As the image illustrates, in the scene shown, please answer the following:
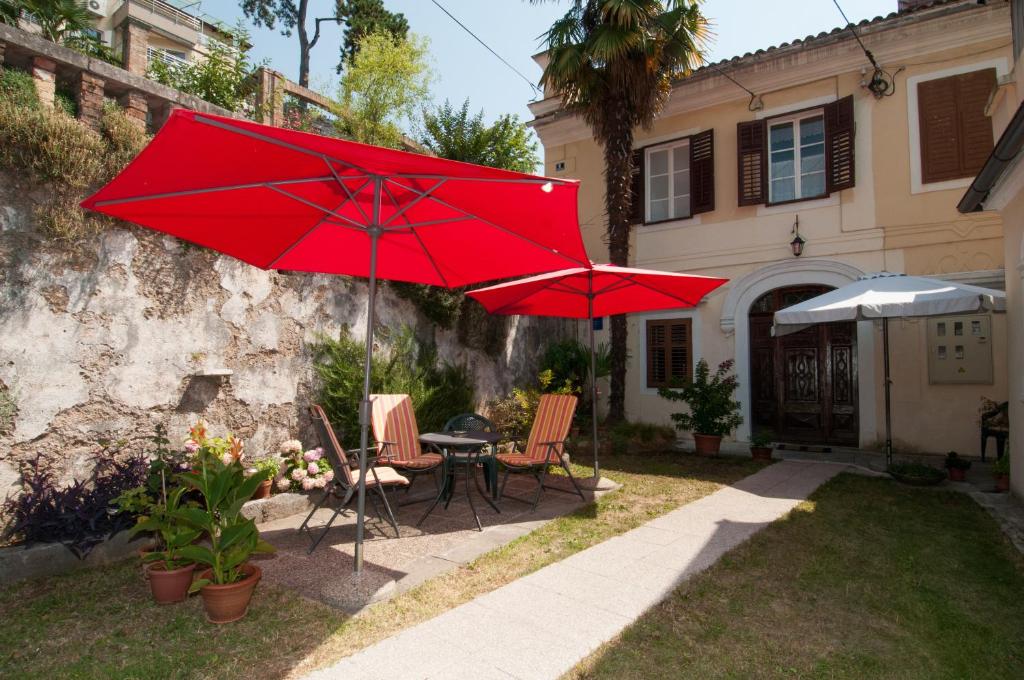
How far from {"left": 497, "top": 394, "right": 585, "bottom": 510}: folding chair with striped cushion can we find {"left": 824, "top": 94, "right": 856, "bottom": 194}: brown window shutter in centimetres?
607

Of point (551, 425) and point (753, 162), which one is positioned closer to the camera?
point (551, 425)

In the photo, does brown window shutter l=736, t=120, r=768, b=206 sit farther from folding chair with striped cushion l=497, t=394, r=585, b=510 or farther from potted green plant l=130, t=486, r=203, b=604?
potted green plant l=130, t=486, r=203, b=604

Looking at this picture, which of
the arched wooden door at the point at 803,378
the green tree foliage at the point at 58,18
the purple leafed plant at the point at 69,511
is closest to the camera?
the purple leafed plant at the point at 69,511

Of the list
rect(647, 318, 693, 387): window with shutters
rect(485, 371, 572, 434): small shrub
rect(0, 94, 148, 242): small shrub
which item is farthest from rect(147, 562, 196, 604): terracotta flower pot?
rect(647, 318, 693, 387): window with shutters

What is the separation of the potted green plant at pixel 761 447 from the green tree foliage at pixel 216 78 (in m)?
8.49

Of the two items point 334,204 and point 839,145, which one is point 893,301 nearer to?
point 839,145

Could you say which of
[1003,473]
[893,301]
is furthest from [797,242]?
[1003,473]

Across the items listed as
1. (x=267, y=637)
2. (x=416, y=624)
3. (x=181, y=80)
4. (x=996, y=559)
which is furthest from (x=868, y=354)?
(x=181, y=80)

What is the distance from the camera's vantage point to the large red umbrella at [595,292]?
19.0 feet

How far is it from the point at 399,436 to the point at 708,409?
5161mm

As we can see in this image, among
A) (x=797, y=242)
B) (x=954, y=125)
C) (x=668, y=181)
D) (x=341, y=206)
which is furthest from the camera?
(x=668, y=181)

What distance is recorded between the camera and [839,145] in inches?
347

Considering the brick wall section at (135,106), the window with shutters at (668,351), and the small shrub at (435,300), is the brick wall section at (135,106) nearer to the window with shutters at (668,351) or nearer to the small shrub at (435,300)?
the small shrub at (435,300)

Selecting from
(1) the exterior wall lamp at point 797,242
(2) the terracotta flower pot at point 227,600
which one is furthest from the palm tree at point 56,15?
(1) the exterior wall lamp at point 797,242
